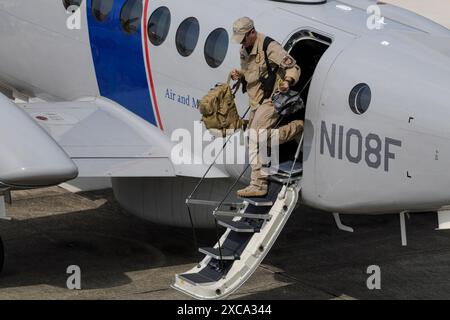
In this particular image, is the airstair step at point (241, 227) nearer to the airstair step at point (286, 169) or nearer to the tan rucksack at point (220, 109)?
the airstair step at point (286, 169)

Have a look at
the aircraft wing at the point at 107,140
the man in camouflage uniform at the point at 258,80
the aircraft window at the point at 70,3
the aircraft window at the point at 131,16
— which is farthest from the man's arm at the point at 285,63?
the aircraft window at the point at 70,3

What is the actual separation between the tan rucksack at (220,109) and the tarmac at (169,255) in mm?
1890

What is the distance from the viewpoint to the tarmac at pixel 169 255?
12945 millimetres

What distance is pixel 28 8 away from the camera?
14.8 metres

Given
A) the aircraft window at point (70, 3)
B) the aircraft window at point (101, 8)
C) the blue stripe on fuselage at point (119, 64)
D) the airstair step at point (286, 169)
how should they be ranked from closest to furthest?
the airstair step at point (286, 169)
the blue stripe on fuselage at point (119, 64)
the aircraft window at point (101, 8)
the aircraft window at point (70, 3)

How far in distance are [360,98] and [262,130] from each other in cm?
106

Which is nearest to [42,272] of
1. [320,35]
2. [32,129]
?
[32,129]

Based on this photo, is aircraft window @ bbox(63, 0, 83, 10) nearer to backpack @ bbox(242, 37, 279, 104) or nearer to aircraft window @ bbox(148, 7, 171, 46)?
aircraft window @ bbox(148, 7, 171, 46)

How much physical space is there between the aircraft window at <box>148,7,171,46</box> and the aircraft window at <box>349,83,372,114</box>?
275cm

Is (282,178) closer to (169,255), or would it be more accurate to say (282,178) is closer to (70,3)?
(169,255)

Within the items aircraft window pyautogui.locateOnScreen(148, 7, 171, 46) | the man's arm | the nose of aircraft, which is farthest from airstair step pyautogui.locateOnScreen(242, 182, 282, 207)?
aircraft window pyautogui.locateOnScreen(148, 7, 171, 46)

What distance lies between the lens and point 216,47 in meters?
13.0

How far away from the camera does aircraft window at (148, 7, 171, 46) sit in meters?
13.5

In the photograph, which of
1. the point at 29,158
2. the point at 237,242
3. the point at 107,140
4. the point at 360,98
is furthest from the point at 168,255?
the point at 360,98
